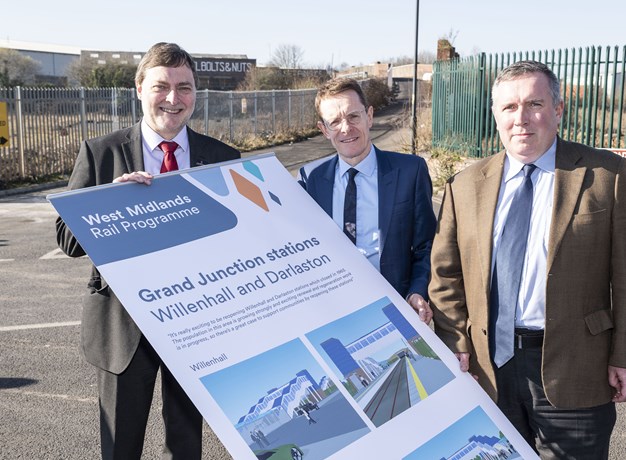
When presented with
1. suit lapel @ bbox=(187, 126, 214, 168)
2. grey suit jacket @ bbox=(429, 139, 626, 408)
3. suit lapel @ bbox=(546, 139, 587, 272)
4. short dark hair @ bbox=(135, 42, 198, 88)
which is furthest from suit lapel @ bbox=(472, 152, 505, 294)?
short dark hair @ bbox=(135, 42, 198, 88)

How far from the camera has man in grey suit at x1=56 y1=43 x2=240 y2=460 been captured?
9.23 feet

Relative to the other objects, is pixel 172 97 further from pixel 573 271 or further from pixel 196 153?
pixel 573 271

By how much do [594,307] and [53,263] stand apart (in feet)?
25.6

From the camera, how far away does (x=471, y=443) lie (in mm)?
2414

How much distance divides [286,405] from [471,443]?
2.44 ft

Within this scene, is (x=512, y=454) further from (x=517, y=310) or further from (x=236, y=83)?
(x=236, y=83)

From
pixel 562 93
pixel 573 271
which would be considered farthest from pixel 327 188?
pixel 562 93

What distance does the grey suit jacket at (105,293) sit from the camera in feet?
9.19

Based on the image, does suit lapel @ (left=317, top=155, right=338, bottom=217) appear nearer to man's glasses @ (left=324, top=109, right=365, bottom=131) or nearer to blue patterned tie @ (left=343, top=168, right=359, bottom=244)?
blue patterned tie @ (left=343, top=168, right=359, bottom=244)

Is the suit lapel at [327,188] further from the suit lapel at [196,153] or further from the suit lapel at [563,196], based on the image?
the suit lapel at [563,196]

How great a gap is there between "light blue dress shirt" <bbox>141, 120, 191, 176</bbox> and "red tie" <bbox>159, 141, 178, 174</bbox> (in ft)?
0.08

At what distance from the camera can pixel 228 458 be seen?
4078 mm

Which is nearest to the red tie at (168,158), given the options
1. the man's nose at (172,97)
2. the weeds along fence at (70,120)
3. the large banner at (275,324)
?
the man's nose at (172,97)

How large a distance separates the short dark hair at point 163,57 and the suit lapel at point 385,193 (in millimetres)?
927
